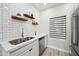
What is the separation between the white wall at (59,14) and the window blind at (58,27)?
Result: 0.17 feet

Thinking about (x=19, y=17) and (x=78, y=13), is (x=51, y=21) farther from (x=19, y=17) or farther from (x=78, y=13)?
(x=19, y=17)

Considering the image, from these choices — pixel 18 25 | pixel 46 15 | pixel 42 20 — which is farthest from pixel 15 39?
pixel 46 15

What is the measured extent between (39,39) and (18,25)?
0.43 m

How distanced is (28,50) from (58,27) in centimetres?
62

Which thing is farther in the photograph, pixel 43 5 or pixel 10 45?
pixel 43 5

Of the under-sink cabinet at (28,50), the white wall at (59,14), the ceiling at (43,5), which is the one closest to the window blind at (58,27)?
the white wall at (59,14)

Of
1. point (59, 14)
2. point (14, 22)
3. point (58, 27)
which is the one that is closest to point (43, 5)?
point (59, 14)

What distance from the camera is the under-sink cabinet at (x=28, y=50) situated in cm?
109

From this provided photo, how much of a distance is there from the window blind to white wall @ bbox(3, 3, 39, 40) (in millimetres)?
277

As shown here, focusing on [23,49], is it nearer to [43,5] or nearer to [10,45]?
[10,45]

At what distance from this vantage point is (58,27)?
1.35m

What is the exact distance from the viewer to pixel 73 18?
4.10 ft

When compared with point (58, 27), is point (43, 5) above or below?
above

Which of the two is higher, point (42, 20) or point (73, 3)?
point (73, 3)
